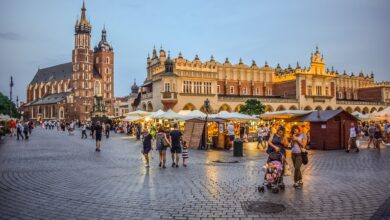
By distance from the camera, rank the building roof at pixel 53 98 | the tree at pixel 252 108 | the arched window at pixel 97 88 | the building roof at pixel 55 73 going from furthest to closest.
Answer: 1. the building roof at pixel 55 73
2. the arched window at pixel 97 88
3. the building roof at pixel 53 98
4. the tree at pixel 252 108

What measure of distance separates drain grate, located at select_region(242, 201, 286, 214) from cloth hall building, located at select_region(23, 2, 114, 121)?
347 feet

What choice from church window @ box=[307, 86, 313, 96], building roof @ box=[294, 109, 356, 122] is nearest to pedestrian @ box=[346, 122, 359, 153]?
building roof @ box=[294, 109, 356, 122]

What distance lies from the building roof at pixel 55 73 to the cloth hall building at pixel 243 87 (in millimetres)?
78401

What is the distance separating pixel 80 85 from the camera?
118188mm

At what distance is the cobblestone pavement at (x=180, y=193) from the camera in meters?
7.18

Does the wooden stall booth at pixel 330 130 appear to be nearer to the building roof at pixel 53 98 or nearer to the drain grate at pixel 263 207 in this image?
the drain grate at pixel 263 207

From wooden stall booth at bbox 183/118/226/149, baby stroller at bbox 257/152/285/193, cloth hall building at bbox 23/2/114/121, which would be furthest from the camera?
cloth hall building at bbox 23/2/114/121

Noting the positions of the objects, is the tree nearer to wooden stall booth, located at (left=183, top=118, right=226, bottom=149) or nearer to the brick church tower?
wooden stall booth, located at (left=183, top=118, right=226, bottom=149)

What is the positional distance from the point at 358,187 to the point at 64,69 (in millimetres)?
139892

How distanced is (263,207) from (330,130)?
17.1 meters

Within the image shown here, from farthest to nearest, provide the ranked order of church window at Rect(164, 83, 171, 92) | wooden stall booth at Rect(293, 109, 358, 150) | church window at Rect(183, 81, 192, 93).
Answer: church window at Rect(183, 81, 192, 93)
church window at Rect(164, 83, 171, 92)
wooden stall booth at Rect(293, 109, 358, 150)

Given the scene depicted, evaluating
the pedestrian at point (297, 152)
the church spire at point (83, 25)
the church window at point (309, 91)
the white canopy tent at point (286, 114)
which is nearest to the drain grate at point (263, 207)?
the pedestrian at point (297, 152)

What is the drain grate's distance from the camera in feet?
24.2

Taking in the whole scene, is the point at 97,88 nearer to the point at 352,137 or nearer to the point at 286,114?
the point at 286,114
